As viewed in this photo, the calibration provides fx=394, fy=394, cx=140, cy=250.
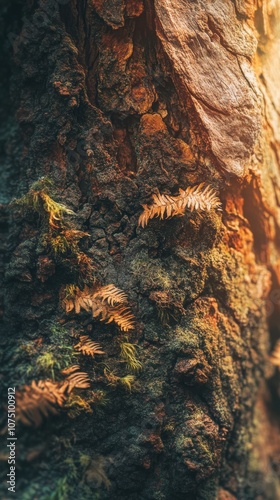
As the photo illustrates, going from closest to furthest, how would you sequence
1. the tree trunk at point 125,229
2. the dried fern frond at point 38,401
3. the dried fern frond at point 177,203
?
the dried fern frond at point 38,401 → the tree trunk at point 125,229 → the dried fern frond at point 177,203

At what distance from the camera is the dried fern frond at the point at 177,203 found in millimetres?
3070

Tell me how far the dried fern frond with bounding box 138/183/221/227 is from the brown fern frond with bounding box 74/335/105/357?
0.98 m

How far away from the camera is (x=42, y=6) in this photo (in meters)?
3.05

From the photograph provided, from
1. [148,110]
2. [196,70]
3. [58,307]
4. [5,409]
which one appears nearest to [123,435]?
[5,409]

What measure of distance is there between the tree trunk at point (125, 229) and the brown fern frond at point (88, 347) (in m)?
0.05

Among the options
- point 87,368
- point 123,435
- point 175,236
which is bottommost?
point 123,435

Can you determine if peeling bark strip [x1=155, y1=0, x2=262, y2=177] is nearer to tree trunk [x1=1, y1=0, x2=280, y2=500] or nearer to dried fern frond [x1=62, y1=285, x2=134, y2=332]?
tree trunk [x1=1, y1=0, x2=280, y2=500]

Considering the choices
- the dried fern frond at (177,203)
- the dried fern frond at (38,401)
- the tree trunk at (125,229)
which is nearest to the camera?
the dried fern frond at (38,401)

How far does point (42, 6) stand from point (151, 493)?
12.6 ft

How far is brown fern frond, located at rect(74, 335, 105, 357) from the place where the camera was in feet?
9.75

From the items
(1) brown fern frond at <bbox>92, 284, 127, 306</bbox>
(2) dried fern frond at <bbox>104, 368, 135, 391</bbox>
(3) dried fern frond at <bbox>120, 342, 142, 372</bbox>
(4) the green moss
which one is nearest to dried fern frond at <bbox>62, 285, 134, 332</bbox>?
(1) brown fern frond at <bbox>92, 284, 127, 306</bbox>

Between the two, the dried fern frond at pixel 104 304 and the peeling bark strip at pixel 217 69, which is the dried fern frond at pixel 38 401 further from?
the peeling bark strip at pixel 217 69

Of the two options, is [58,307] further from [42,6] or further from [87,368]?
[42,6]

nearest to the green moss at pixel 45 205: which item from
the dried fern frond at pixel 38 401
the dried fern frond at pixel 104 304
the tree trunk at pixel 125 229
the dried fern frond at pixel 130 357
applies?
the tree trunk at pixel 125 229
